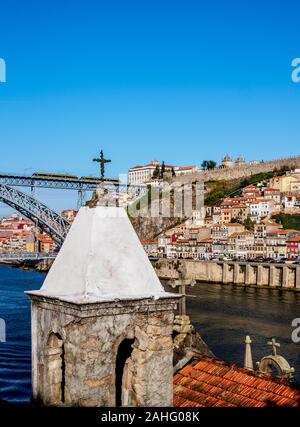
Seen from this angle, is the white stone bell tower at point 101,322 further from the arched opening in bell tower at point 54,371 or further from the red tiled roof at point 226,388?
the red tiled roof at point 226,388

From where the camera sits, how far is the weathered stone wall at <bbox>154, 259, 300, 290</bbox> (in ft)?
137

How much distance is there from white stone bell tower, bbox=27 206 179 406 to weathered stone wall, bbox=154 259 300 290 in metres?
35.3

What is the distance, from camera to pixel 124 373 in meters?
4.77

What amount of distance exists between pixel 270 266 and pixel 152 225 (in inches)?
1139

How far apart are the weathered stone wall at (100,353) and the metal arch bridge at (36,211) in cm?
3869

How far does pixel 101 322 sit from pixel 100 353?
23cm

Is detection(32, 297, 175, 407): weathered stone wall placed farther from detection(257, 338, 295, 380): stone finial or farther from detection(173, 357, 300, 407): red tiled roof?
detection(257, 338, 295, 380): stone finial

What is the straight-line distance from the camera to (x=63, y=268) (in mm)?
4422

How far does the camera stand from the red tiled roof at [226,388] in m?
4.47

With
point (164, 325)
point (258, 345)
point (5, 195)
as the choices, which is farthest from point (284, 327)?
point (5, 195)

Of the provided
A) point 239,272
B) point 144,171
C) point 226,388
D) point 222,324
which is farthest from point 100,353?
point 144,171

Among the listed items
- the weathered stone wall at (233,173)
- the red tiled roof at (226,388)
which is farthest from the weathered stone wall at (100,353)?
the weathered stone wall at (233,173)
